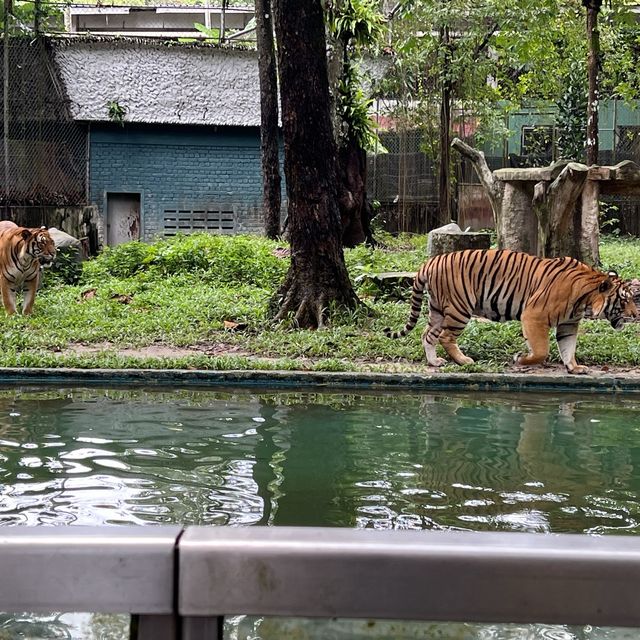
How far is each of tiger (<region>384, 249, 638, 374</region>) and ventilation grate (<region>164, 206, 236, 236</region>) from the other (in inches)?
596

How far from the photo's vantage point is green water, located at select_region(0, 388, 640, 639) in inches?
186

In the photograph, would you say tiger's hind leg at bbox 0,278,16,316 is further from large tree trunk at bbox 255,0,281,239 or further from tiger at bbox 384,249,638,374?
large tree trunk at bbox 255,0,281,239

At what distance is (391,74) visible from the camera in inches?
941

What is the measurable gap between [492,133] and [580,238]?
35.5 ft

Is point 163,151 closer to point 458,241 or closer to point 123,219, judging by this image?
point 123,219

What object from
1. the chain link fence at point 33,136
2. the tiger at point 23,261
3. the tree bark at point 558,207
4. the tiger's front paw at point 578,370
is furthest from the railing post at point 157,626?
the chain link fence at point 33,136

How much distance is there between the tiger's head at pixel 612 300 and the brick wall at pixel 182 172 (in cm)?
1606

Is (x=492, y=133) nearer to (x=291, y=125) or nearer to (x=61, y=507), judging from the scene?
(x=291, y=125)

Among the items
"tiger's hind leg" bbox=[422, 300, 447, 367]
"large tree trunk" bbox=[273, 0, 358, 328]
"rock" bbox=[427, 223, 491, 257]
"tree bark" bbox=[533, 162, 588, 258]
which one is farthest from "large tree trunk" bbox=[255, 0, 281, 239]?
"tiger's hind leg" bbox=[422, 300, 447, 367]

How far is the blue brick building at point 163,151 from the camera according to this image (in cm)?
2347

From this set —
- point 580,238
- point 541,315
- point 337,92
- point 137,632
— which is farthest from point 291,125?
point 137,632

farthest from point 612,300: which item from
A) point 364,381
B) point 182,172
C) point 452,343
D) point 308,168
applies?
point 182,172

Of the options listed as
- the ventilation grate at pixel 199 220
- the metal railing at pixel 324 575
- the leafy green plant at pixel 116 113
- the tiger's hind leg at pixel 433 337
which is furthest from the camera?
the ventilation grate at pixel 199 220

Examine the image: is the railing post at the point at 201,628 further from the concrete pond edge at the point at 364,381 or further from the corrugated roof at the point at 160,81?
the corrugated roof at the point at 160,81
